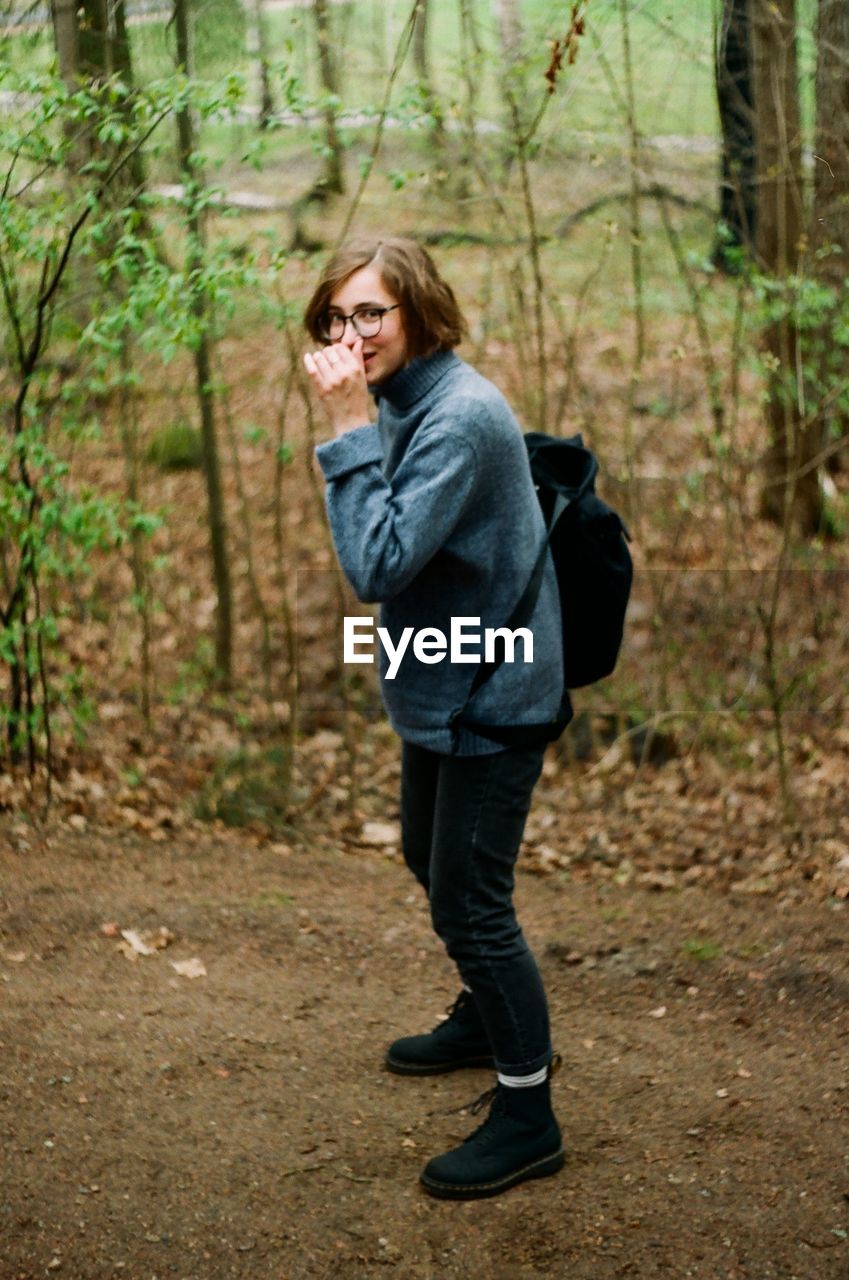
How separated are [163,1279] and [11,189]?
3.71m

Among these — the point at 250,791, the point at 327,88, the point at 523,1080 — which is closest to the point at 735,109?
the point at 327,88

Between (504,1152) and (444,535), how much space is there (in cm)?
152

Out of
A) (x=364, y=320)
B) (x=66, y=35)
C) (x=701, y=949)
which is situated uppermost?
(x=66, y=35)

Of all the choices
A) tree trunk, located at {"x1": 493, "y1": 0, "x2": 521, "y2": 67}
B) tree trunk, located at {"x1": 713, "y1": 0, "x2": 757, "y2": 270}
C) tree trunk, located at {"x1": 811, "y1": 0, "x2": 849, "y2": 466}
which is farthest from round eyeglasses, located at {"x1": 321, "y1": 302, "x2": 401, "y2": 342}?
tree trunk, located at {"x1": 493, "y1": 0, "x2": 521, "y2": 67}

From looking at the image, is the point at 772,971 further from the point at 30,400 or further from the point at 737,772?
the point at 30,400

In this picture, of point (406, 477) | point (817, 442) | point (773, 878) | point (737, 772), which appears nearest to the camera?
point (406, 477)

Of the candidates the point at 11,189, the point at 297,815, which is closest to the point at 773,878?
the point at 297,815

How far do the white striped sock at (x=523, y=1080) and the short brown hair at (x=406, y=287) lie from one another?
1.71 m

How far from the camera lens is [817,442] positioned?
A: 9312mm

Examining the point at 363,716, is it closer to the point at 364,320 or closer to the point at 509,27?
the point at 509,27

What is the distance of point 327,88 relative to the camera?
7.36 metres

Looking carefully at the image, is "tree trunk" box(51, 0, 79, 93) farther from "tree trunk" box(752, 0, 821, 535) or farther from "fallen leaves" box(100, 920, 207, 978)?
"fallen leaves" box(100, 920, 207, 978)

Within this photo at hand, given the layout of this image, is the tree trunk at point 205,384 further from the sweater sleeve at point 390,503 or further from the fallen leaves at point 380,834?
the sweater sleeve at point 390,503

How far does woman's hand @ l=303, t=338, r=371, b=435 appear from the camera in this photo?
9.36 ft
